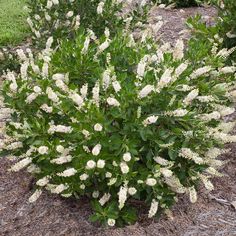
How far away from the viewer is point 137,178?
13.3 feet

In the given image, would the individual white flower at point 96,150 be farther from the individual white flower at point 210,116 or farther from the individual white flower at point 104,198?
the individual white flower at point 210,116

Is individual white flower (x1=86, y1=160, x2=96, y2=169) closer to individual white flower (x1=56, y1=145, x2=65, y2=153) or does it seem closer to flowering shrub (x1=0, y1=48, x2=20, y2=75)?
individual white flower (x1=56, y1=145, x2=65, y2=153)

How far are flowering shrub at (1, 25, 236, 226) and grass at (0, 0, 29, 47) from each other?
4.39 metres

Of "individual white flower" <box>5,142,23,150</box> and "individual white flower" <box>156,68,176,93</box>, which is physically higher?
"individual white flower" <box>156,68,176,93</box>

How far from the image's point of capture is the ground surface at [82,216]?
173 inches

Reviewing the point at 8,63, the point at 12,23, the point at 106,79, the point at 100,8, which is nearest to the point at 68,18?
the point at 100,8

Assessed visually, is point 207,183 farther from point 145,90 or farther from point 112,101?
point 112,101

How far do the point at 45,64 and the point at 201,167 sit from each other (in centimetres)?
151

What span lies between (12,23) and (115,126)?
6027 millimetres

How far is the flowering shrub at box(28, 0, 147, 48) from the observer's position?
6.97 m

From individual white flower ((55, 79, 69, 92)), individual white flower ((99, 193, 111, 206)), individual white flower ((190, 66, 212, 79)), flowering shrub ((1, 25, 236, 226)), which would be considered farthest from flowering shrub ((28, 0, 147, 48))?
individual white flower ((99, 193, 111, 206))

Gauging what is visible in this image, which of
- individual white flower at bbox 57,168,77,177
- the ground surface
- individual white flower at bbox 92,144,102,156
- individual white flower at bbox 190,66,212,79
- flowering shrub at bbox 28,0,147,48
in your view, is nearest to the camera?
individual white flower at bbox 92,144,102,156

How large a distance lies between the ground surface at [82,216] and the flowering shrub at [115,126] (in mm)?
198

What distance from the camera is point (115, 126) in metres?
4.04
